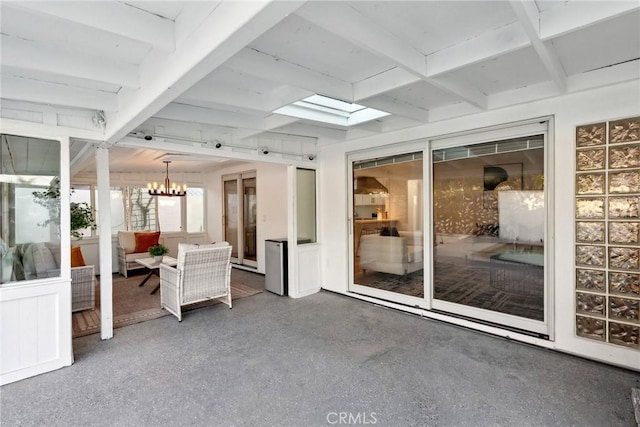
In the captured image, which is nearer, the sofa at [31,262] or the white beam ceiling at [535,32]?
the white beam ceiling at [535,32]

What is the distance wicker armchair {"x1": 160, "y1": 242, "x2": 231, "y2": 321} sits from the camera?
3854 mm

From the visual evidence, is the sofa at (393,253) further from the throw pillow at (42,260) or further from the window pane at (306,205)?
the throw pillow at (42,260)

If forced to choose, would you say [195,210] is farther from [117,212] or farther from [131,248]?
[131,248]

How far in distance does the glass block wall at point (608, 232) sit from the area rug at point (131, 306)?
4155mm

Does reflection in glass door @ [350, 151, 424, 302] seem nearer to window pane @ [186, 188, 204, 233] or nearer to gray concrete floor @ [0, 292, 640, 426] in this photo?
gray concrete floor @ [0, 292, 640, 426]

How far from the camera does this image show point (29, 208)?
2771 mm

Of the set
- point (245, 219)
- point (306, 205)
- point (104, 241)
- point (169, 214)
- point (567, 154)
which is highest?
point (567, 154)

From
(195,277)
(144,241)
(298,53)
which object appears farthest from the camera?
(144,241)

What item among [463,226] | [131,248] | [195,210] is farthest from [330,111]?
[195,210]

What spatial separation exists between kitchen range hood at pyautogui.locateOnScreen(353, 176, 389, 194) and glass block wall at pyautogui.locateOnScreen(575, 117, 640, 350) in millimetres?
2189

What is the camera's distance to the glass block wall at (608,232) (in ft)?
8.36

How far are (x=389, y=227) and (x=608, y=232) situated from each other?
228 centimetres

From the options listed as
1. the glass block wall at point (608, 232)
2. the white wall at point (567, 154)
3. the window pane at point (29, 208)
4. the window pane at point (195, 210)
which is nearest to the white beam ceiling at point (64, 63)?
the window pane at point (29, 208)

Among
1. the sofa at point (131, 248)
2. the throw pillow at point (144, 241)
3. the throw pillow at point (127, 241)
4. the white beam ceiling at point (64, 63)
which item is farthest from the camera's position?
the throw pillow at point (144, 241)
